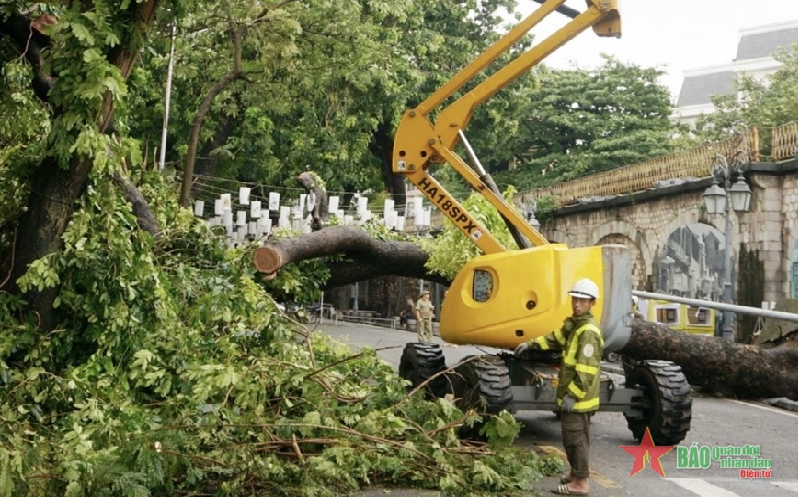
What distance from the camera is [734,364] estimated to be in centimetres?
1440

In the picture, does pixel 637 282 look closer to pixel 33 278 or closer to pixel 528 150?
pixel 528 150

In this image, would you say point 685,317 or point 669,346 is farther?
point 685,317

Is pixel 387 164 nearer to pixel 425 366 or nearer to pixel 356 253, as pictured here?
pixel 356 253

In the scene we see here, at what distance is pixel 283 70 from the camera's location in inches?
851

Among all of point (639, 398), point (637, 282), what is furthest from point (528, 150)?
point (639, 398)

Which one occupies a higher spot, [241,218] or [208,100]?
[208,100]

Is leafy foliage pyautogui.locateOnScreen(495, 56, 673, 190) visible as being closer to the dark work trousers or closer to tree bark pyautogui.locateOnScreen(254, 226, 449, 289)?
tree bark pyautogui.locateOnScreen(254, 226, 449, 289)

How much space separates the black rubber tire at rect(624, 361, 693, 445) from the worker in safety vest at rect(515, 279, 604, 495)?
2.11 meters

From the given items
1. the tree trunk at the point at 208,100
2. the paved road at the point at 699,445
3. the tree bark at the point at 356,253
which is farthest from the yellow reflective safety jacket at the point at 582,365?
the tree trunk at the point at 208,100

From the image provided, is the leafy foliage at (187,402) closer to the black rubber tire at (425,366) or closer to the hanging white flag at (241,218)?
the black rubber tire at (425,366)

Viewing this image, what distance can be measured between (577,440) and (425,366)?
335 cm

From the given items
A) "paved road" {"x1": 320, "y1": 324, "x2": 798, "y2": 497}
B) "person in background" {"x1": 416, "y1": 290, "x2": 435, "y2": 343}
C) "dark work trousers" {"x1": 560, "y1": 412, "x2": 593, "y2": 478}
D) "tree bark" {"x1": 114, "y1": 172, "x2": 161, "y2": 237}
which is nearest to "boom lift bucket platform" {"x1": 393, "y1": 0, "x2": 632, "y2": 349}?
"paved road" {"x1": 320, "y1": 324, "x2": 798, "y2": 497}

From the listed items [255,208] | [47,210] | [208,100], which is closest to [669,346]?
[47,210]

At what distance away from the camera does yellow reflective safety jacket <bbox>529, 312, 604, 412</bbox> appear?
778cm
